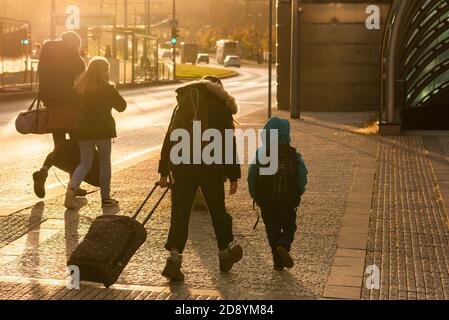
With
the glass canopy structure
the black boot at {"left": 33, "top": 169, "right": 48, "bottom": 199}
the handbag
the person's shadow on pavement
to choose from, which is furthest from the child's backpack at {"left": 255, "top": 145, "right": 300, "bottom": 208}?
the glass canopy structure

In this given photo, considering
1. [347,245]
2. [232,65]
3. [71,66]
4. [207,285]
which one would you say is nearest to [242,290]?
[207,285]

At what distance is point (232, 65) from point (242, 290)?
99.1 m

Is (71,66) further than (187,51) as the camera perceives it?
No

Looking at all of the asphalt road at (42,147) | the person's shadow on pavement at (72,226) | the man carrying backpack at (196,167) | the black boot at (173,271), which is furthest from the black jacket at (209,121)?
the asphalt road at (42,147)

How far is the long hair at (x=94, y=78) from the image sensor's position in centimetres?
960

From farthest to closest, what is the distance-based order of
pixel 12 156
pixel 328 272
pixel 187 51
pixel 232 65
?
1. pixel 187 51
2. pixel 232 65
3. pixel 12 156
4. pixel 328 272

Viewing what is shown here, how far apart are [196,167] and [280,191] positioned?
689mm

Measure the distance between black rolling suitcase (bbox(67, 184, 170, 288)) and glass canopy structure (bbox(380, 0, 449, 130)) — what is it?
13.7 m

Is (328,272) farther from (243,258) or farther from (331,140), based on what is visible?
(331,140)

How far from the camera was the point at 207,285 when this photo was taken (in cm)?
667

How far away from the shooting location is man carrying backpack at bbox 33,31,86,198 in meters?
10.7

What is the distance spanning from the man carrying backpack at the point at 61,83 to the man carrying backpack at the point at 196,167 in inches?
156

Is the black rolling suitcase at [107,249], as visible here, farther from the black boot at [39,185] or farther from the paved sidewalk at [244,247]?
the black boot at [39,185]

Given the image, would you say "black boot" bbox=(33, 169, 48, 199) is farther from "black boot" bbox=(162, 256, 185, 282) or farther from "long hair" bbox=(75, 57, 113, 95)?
"black boot" bbox=(162, 256, 185, 282)
